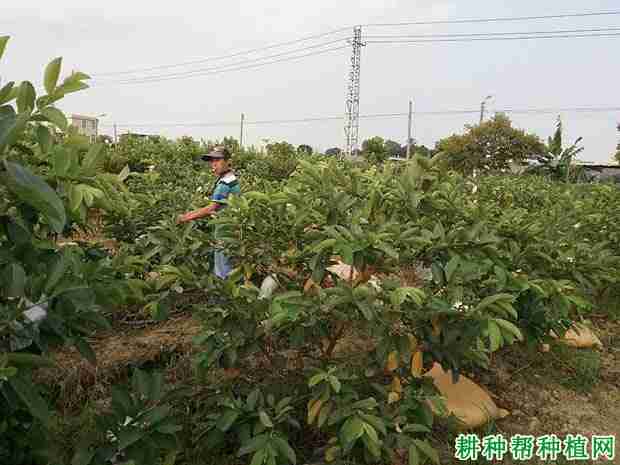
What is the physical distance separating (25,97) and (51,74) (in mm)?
86

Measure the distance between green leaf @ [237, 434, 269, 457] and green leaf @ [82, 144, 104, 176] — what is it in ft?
3.59

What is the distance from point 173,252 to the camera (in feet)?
6.92

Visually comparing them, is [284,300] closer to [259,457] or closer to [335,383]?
[335,383]

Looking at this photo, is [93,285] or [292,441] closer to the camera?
[93,285]

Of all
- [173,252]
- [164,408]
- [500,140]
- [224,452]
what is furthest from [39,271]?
[500,140]

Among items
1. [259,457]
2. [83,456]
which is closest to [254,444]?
[259,457]

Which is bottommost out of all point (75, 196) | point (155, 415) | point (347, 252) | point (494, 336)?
point (155, 415)

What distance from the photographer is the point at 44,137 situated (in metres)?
1.19

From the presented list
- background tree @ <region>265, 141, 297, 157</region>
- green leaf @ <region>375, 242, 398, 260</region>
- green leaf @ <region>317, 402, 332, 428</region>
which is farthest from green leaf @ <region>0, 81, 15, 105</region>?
background tree @ <region>265, 141, 297, 157</region>

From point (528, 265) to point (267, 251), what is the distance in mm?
1322

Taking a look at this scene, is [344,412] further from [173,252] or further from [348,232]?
[173,252]

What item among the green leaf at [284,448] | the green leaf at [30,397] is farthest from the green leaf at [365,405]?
the green leaf at [30,397]

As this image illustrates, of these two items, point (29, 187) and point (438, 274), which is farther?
point (438, 274)

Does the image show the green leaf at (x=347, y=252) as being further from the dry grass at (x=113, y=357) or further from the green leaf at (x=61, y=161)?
the dry grass at (x=113, y=357)
